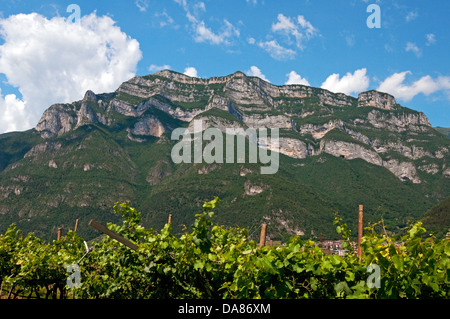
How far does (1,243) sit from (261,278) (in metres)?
8.37

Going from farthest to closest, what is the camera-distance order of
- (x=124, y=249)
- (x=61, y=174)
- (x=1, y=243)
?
(x=61, y=174), (x=1, y=243), (x=124, y=249)

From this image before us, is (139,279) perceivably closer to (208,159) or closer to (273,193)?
(273,193)

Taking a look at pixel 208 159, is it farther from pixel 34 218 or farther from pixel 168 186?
pixel 34 218

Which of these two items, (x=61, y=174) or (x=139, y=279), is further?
(x=61, y=174)

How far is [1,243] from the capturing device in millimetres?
8852

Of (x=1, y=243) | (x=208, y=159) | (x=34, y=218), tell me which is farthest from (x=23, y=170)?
(x=1, y=243)

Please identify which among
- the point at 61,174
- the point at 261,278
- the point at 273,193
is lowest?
the point at 261,278

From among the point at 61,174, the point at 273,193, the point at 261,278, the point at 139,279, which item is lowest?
the point at 139,279

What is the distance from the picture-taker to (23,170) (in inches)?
7544

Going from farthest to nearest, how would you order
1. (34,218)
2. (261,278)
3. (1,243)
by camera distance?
(34,218)
(1,243)
(261,278)

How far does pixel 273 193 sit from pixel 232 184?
2625cm

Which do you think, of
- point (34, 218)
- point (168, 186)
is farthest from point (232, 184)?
point (34, 218)
